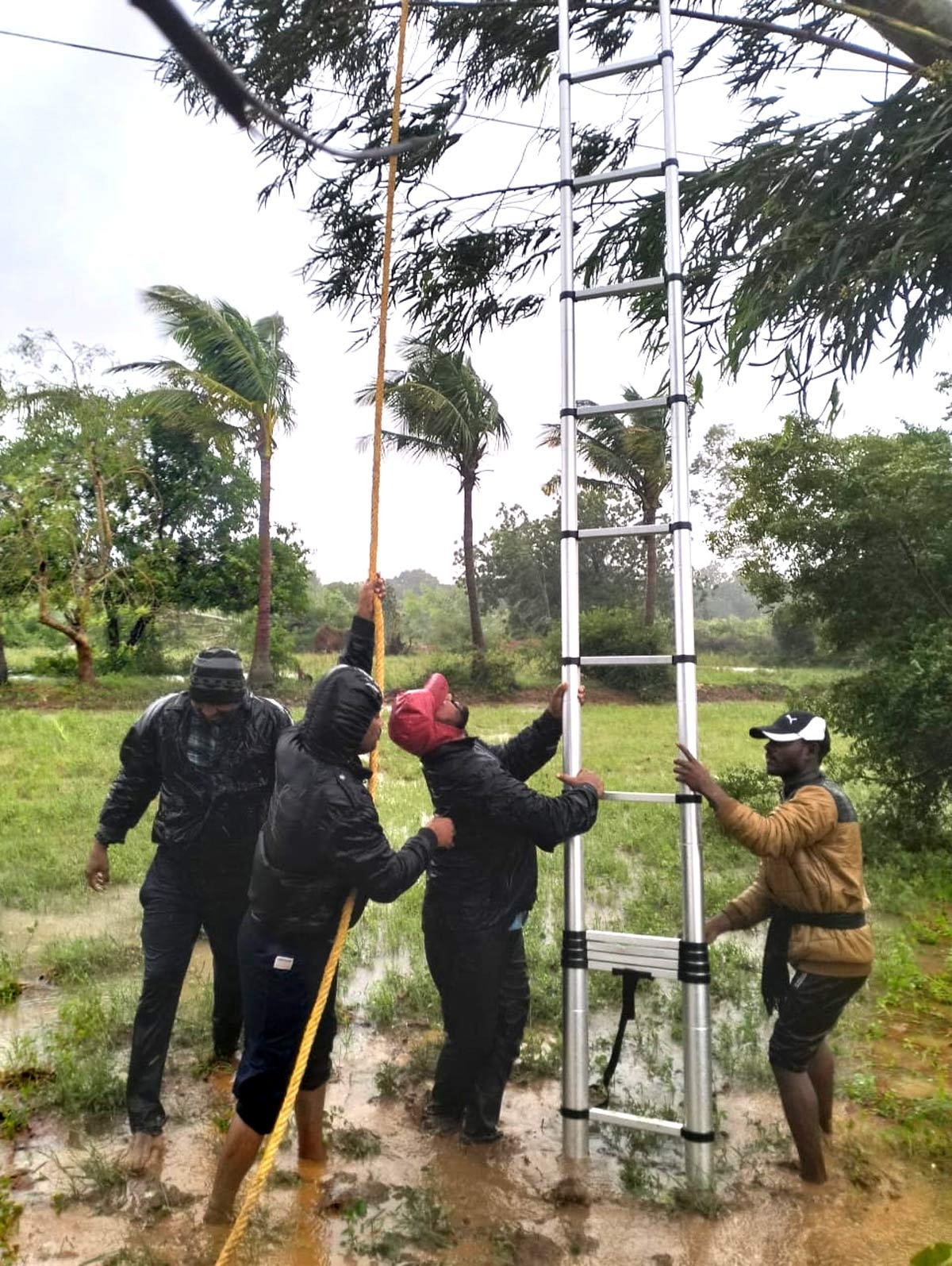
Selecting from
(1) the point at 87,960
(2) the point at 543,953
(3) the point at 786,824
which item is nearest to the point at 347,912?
(3) the point at 786,824

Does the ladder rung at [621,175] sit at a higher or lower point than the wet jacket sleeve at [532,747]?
higher

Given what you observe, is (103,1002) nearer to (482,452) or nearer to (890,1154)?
A: (890,1154)

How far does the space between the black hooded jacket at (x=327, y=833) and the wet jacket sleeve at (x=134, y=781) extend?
1072mm

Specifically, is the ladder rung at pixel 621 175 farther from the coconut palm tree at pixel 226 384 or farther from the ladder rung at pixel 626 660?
the coconut palm tree at pixel 226 384

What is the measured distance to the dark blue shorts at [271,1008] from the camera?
3.30 meters

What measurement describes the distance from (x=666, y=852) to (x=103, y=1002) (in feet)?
17.7

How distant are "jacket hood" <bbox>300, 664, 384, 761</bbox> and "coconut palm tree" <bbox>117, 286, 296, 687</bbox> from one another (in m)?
16.7

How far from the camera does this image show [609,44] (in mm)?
6523

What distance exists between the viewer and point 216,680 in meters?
4.10

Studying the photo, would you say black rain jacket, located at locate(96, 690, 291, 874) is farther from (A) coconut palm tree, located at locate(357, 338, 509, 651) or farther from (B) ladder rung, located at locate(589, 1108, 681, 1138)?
(A) coconut palm tree, located at locate(357, 338, 509, 651)

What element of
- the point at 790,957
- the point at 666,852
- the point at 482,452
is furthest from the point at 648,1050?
the point at 482,452

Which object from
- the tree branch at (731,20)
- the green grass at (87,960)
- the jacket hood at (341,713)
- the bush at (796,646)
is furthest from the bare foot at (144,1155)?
the bush at (796,646)

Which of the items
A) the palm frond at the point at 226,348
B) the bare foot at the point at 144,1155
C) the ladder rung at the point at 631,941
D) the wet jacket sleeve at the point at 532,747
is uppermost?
the palm frond at the point at 226,348

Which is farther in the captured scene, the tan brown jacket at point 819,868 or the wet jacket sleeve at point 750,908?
the wet jacket sleeve at point 750,908
